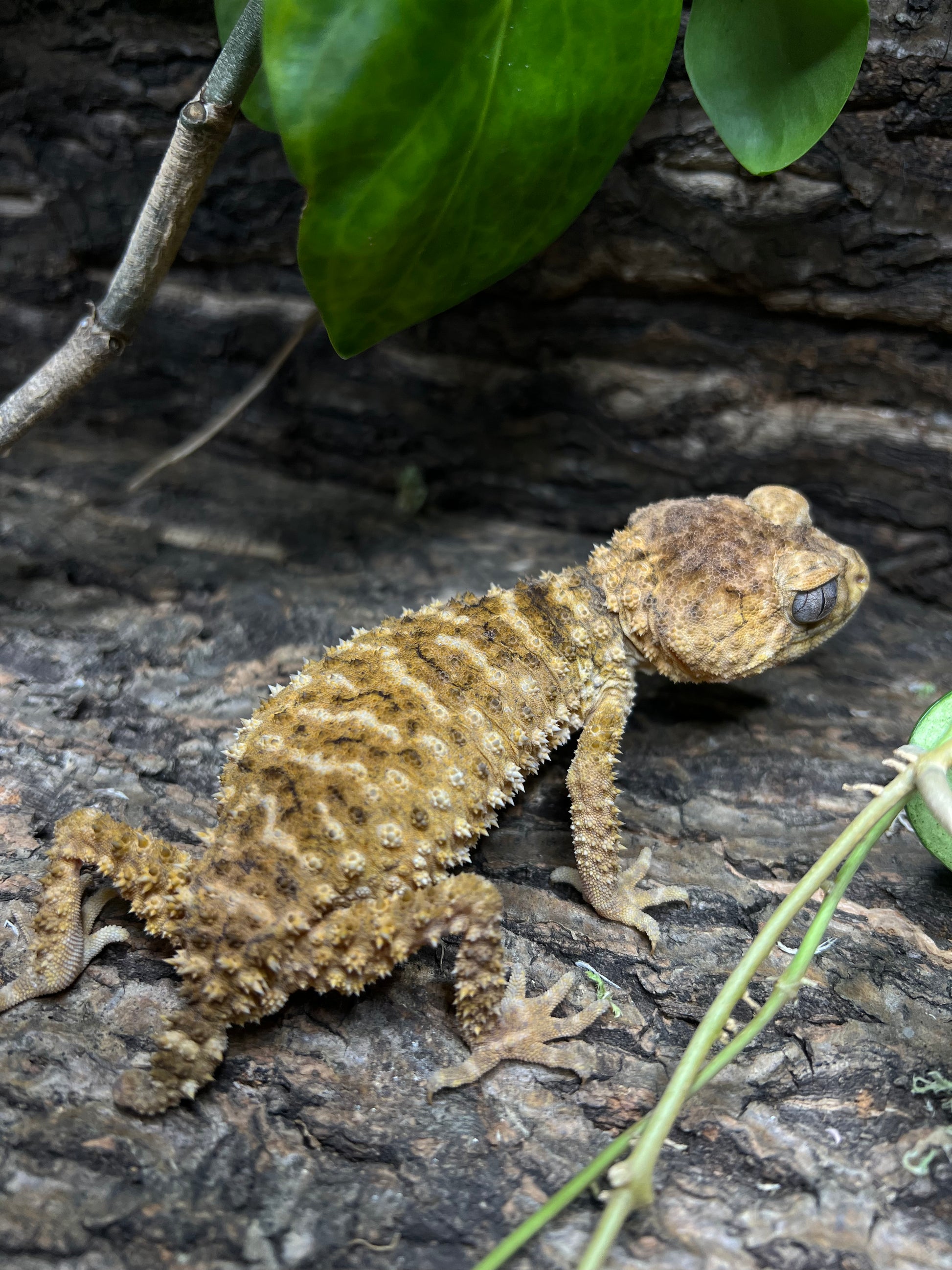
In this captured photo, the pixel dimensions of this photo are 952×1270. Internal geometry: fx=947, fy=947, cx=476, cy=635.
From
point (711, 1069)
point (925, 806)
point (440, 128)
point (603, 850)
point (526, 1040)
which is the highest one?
point (440, 128)

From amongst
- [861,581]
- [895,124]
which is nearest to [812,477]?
[861,581]

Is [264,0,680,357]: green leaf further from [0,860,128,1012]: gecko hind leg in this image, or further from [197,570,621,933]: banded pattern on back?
[0,860,128,1012]: gecko hind leg

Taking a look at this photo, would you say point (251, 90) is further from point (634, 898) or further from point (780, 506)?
point (634, 898)

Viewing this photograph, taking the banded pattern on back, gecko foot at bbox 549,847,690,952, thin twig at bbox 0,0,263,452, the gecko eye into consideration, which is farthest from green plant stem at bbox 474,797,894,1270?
thin twig at bbox 0,0,263,452

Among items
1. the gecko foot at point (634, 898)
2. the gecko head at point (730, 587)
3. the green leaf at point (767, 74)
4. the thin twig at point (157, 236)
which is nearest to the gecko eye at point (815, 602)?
the gecko head at point (730, 587)

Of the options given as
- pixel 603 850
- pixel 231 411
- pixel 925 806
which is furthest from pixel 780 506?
pixel 231 411

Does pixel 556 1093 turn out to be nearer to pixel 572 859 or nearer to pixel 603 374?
pixel 572 859
